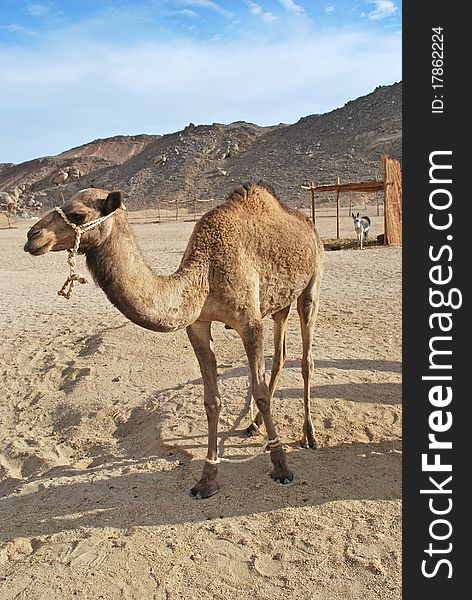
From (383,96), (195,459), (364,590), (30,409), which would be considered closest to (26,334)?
(30,409)

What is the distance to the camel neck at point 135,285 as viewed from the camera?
3869mm

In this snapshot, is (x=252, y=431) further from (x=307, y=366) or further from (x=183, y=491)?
(x=183, y=491)

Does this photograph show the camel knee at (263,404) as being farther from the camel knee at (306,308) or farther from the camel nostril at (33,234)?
the camel nostril at (33,234)

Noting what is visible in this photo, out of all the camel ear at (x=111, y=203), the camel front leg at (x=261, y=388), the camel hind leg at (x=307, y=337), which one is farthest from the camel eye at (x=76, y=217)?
the camel hind leg at (x=307, y=337)

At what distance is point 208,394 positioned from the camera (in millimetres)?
4906

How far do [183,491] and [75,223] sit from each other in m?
2.44

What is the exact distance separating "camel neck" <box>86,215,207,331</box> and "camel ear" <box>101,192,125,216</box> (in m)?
0.11

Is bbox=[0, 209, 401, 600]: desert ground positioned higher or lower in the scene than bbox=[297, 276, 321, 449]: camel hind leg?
lower

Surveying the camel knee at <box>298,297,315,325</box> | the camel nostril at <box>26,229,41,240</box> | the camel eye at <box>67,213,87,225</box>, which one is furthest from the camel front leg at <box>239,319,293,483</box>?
the camel nostril at <box>26,229,41,240</box>

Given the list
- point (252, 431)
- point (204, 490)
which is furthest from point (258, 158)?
point (204, 490)

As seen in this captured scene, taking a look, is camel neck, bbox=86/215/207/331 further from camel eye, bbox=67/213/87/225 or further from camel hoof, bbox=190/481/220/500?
camel hoof, bbox=190/481/220/500

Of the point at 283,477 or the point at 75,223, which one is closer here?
the point at 75,223

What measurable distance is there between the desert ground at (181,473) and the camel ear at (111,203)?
7.63 ft

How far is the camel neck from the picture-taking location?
3.87 meters
